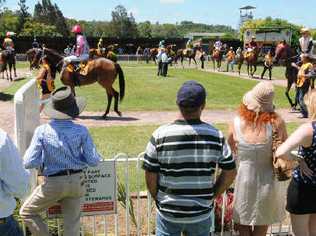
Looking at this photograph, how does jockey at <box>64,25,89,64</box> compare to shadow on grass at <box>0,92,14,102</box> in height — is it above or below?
above

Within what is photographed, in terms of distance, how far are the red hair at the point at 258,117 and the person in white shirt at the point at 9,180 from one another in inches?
75.5

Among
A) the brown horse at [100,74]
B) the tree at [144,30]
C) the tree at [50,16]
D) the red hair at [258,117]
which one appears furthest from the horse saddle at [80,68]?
the tree at [144,30]

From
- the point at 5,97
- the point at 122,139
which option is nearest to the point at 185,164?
the point at 122,139

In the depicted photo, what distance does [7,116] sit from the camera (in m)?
12.5

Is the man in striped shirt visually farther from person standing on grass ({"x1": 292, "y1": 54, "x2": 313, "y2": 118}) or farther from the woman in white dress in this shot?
person standing on grass ({"x1": 292, "y1": 54, "x2": 313, "y2": 118})

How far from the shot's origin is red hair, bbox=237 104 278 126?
12.8ft

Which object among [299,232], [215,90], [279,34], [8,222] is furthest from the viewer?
[279,34]

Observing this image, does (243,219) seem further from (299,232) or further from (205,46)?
(205,46)

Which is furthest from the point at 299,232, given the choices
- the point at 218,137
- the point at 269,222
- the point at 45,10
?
the point at 45,10

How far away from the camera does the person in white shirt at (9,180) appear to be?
2875mm

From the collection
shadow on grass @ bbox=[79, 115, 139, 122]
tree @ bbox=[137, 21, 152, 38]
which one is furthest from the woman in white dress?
tree @ bbox=[137, 21, 152, 38]

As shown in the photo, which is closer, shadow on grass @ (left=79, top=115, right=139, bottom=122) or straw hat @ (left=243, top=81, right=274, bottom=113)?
straw hat @ (left=243, top=81, right=274, bottom=113)

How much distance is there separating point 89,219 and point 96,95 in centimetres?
1209

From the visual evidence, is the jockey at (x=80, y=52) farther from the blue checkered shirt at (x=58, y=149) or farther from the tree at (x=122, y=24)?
the tree at (x=122, y=24)
